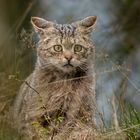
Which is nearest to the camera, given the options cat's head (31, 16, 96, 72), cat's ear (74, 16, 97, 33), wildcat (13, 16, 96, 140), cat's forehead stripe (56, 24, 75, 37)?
wildcat (13, 16, 96, 140)

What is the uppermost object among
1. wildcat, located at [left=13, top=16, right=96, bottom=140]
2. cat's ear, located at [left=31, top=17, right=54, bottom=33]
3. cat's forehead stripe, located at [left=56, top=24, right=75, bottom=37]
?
cat's ear, located at [left=31, top=17, right=54, bottom=33]

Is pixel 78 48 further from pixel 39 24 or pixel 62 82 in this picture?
pixel 39 24

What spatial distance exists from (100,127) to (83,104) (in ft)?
2.44

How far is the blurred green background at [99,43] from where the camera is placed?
9969mm

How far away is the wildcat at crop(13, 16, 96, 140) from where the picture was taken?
30.9 feet

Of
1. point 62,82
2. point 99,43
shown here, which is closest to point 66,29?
point 62,82

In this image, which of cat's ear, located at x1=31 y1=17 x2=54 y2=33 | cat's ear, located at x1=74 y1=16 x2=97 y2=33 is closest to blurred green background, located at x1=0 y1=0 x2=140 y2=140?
cat's ear, located at x1=31 y1=17 x2=54 y2=33

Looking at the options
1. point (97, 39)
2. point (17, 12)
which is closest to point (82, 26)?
point (97, 39)

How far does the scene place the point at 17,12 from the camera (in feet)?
46.6

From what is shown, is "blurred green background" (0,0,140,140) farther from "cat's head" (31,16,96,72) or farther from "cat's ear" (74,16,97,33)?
"cat's ear" (74,16,97,33)

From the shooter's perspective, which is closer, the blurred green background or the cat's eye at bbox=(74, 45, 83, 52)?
the cat's eye at bbox=(74, 45, 83, 52)

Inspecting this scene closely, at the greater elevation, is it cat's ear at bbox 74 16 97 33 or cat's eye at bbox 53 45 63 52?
cat's ear at bbox 74 16 97 33

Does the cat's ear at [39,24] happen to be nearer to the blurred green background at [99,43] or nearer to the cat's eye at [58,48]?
the blurred green background at [99,43]

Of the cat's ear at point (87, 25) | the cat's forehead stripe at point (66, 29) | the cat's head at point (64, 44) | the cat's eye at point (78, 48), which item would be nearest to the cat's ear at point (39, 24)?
the cat's head at point (64, 44)
